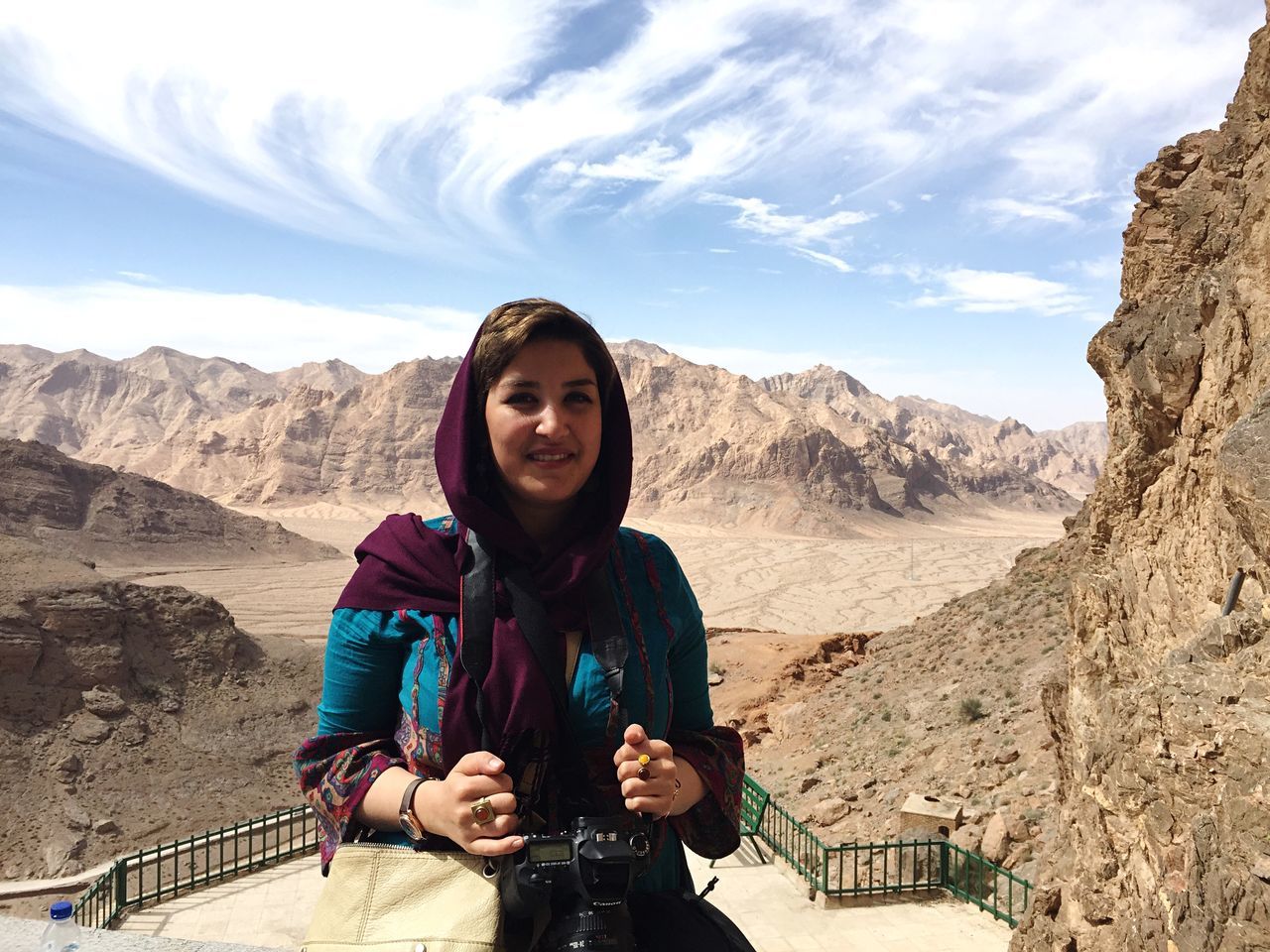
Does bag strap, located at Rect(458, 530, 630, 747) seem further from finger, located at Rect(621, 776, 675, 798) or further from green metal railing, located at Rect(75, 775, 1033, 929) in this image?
green metal railing, located at Rect(75, 775, 1033, 929)

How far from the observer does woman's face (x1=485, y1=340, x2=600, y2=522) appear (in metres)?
1.71

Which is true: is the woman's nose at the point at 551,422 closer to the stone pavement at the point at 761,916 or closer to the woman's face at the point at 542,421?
the woman's face at the point at 542,421

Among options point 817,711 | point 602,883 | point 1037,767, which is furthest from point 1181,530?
point 817,711

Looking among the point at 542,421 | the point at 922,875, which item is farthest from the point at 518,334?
the point at 922,875

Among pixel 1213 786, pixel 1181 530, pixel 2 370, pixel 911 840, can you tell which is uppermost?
pixel 2 370

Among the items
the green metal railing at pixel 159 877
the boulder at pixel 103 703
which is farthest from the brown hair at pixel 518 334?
the boulder at pixel 103 703

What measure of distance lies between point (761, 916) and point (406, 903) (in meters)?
8.46

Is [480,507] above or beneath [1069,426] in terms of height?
beneath

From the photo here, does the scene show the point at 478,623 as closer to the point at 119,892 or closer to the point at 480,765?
the point at 480,765

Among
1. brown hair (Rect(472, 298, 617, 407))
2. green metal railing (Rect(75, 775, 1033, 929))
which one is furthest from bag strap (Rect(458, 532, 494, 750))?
green metal railing (Rect(75, 775, 1033, 929))

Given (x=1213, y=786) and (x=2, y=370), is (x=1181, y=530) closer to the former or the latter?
(x=1213, y=786)

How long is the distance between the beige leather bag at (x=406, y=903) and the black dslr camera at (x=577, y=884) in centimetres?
5

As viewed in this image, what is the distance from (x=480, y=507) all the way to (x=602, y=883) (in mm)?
685

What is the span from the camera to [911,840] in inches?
393
